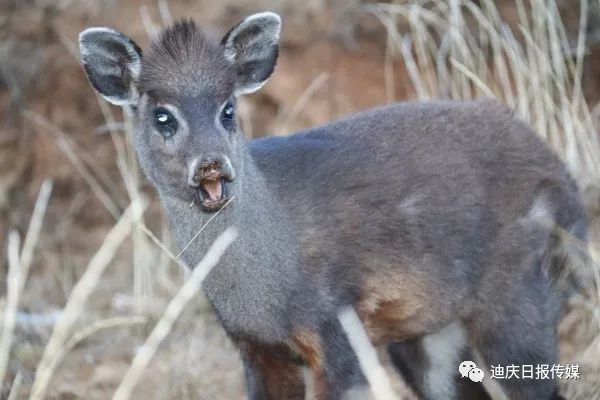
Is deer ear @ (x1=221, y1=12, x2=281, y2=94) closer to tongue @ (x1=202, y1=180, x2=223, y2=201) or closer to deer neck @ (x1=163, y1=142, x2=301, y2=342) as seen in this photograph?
deer neck @ (x1=163, y1=142, x2=301, y2=342)

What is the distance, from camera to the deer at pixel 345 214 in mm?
5441

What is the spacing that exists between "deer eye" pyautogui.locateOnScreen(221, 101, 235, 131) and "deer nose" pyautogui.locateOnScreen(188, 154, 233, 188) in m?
0.33

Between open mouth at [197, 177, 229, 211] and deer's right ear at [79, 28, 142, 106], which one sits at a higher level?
deer's right ear at [79, 28, 142, 106]

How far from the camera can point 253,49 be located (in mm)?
A: 5816

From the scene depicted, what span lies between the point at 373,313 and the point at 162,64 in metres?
1.50

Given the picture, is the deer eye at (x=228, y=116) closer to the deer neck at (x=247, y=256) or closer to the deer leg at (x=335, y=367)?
the deer neck at (x=247, y=256)

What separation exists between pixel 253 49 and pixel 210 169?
3.03 ft

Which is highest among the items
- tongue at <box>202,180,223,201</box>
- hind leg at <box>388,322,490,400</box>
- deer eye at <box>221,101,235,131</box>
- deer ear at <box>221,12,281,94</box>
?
deer ear at <box>221,12,281,94</box>

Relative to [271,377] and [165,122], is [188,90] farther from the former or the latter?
[271,377]

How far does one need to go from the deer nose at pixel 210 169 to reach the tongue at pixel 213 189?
0.12ft

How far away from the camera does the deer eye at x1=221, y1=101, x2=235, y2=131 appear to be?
5.43 metres

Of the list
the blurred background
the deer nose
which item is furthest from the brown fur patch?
the blurred background

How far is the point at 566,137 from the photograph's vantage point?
771 centimetres

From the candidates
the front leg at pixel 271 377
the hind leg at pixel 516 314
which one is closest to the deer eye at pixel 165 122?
the front leg at pixel 271 377
